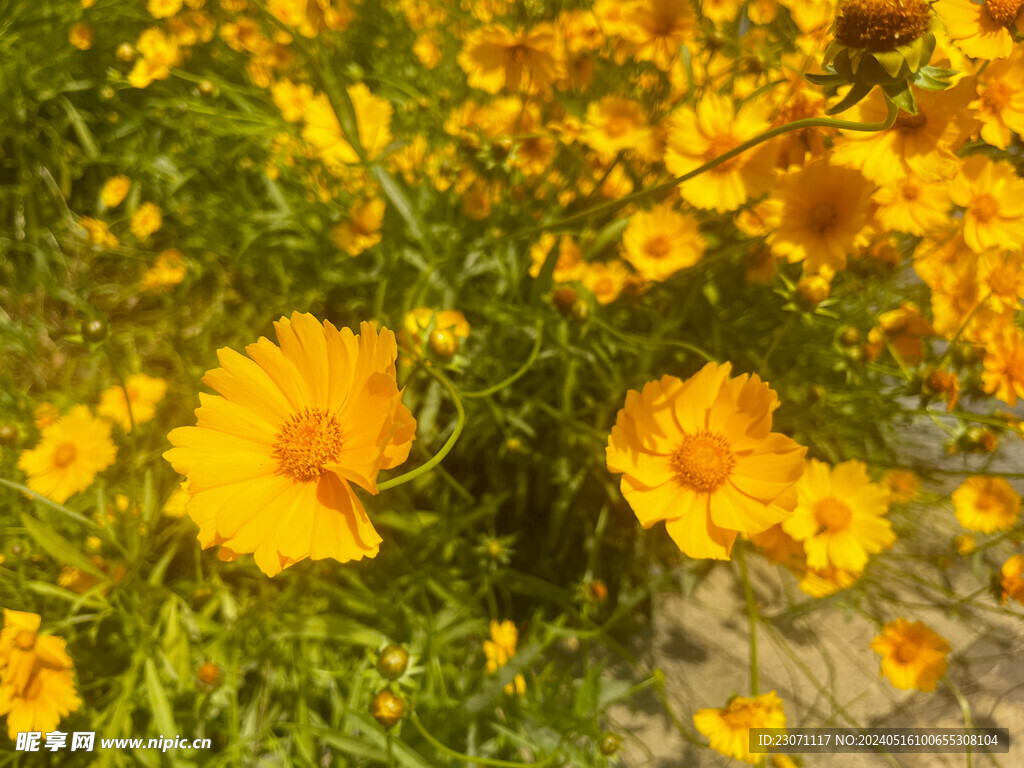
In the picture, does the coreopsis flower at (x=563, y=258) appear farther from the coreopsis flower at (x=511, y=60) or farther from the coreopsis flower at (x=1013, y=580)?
the coreopsis flower at (x=1013, y=580)

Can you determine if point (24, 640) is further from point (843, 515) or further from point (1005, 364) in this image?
point (1005, 364)

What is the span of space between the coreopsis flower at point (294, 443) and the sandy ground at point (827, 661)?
2.93 ft

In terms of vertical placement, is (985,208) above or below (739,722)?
above

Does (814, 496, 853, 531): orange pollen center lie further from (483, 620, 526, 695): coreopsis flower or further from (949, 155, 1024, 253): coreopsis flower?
(483, 620, 526, 695): coreopsis flower

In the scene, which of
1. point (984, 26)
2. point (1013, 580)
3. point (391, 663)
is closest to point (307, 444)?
point (391, 663)

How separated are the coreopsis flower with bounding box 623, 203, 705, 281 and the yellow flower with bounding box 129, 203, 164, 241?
1.49 metres

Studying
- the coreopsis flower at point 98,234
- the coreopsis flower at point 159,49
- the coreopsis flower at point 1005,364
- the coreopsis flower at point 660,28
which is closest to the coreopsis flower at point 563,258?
the coreopsis flower at point 660,28

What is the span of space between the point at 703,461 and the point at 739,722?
473 millimetres

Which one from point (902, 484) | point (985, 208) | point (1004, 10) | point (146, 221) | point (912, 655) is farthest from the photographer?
point (146, 221)

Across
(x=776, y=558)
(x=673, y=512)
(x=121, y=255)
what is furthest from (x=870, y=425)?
(x=121, y=255)

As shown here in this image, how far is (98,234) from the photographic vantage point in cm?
165

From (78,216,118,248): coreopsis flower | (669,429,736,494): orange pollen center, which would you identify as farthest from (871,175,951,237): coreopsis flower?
(78,216,118,248): coreopsis flower

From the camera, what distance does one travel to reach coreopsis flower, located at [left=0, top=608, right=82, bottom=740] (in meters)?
0.81

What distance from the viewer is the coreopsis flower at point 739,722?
0.90 m
